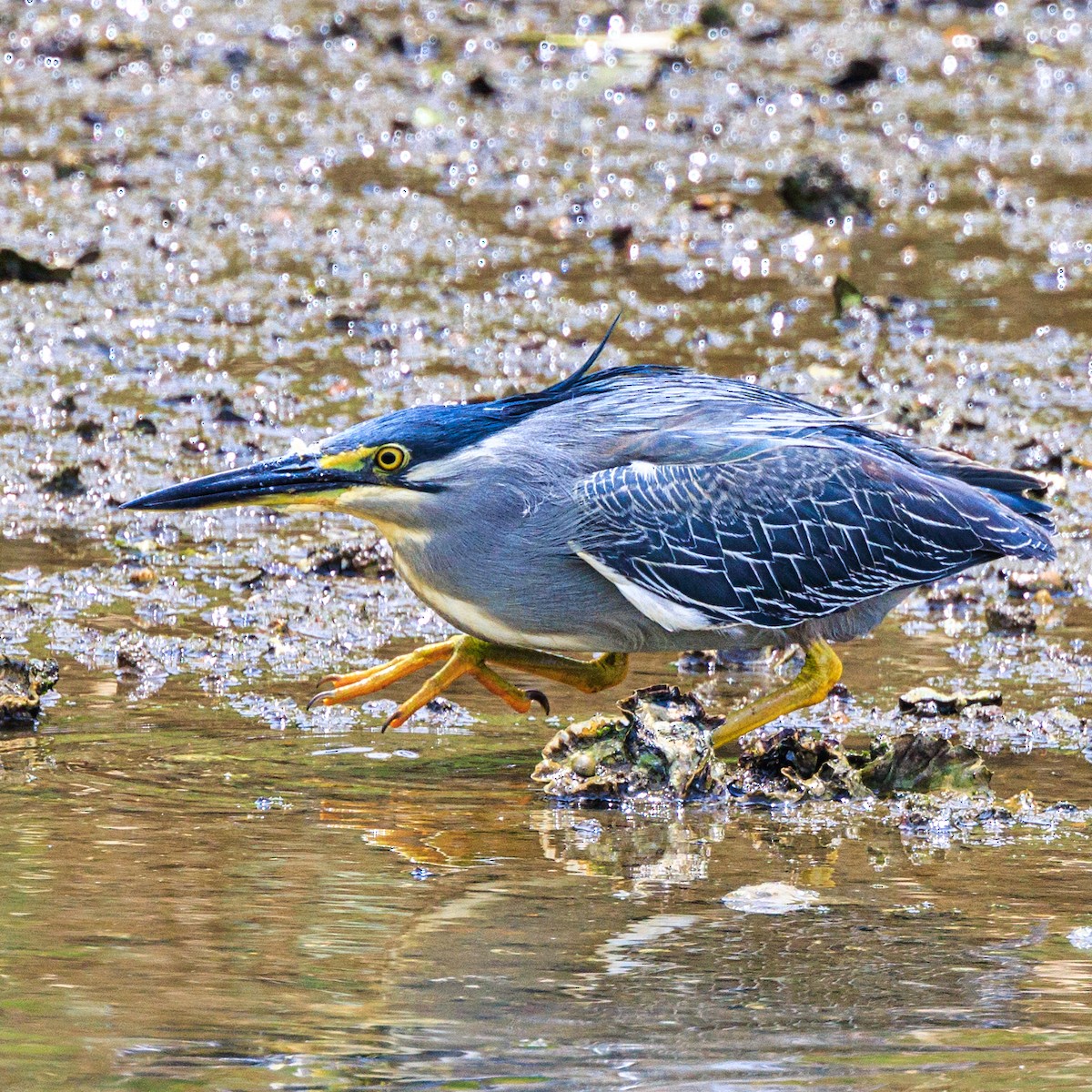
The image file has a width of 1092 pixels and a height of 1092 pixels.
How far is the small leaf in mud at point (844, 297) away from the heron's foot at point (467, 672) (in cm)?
414

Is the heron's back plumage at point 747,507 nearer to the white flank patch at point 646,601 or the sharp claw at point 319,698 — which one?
the white flank patch at point 646,601

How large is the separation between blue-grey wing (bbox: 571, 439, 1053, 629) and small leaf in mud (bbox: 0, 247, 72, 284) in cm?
483

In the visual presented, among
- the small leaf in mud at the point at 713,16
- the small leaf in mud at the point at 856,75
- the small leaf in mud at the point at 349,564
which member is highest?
the small leaf in mud at the point at 713,16

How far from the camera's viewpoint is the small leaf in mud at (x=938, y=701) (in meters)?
6.04

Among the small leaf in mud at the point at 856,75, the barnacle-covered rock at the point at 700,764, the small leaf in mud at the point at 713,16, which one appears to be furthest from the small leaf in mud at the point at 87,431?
the small leaf in mud at the point at 713,16

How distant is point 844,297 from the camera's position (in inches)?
384

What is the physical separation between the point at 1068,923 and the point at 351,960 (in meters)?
1.66

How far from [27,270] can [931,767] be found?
5842mm

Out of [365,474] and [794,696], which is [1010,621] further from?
[365,474]

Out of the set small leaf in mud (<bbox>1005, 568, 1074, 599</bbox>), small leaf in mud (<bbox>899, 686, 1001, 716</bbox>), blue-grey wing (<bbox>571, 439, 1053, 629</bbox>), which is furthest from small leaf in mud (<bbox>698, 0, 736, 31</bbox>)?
small leaf in mud (<bbox>899, 686, 1001, 716</bbox>)

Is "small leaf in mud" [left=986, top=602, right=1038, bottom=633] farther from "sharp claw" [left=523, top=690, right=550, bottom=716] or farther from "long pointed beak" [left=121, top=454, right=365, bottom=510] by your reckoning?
"long pointed beak" [left=121, top=454, right=365, bottom=510]

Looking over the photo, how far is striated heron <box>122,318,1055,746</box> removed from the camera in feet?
18.1

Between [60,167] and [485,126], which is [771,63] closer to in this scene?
[485,126]

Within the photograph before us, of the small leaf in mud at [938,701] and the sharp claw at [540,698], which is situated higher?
the sharp claw at [540,698]
